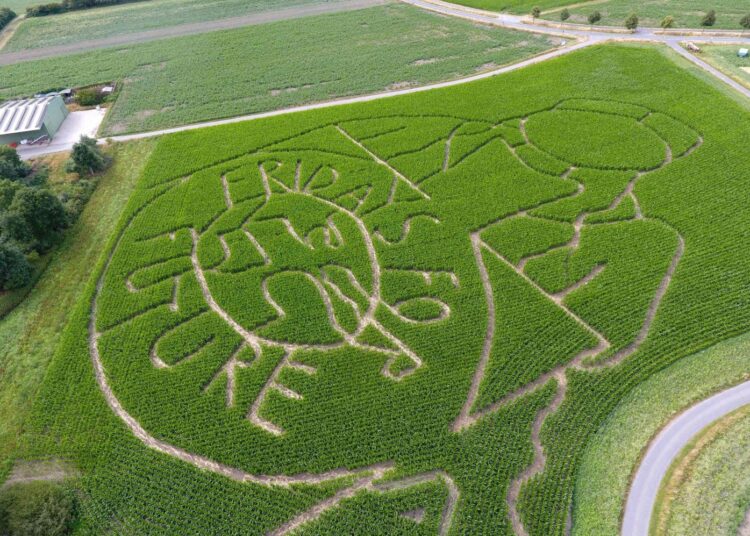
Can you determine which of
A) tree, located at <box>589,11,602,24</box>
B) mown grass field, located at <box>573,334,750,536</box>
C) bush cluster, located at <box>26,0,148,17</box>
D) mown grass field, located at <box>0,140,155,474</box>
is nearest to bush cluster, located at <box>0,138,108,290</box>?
mown grass field, located at <box>0,140,155,474</box>

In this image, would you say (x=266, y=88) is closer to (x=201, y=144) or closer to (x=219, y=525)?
(x=201, y=144)

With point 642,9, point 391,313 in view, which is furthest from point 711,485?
point 642,9

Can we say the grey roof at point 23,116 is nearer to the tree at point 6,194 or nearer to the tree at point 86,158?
the tree at point 86,158

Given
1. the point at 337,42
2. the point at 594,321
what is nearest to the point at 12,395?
the point at 594,321

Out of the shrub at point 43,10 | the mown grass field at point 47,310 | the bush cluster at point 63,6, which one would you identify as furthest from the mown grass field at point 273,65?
the bush cluster at point 63,6

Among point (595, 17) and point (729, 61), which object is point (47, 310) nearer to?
point (595, 17)

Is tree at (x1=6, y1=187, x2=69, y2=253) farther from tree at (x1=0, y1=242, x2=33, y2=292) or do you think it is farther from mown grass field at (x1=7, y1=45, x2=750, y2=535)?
mown grass field at (x1=7, y1=45, x2=750, y2=535)
